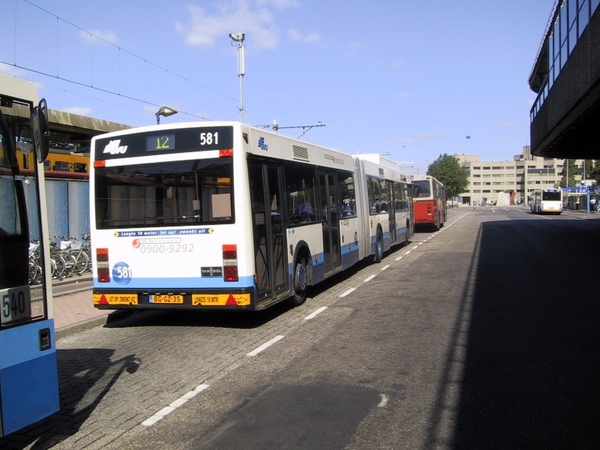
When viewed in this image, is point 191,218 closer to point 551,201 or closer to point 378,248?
point 378,248

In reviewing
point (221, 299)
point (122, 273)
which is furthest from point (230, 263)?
point (122, 273)

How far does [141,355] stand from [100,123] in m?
10.1

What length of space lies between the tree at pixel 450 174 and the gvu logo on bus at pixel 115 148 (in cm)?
11061

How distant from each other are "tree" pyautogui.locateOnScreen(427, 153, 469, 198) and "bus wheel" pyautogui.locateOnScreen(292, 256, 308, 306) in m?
108

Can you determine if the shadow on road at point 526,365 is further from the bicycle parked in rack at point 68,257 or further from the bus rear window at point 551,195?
the bus rear window at point 551,195

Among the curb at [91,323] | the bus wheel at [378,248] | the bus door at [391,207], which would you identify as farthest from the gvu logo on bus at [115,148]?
the bus door at [391,207]

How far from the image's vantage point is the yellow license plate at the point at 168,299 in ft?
27.2

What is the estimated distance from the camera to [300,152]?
10609mm

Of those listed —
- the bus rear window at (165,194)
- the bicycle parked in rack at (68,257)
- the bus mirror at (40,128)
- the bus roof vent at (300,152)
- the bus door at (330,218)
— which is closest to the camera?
the bus mirror at (40,128)

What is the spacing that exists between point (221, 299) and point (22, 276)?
4.29m

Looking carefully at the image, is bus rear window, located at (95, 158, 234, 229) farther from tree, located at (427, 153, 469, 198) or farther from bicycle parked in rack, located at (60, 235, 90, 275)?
tree, located at (427, 153, 469, 198)

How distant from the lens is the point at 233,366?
6445 millimetres

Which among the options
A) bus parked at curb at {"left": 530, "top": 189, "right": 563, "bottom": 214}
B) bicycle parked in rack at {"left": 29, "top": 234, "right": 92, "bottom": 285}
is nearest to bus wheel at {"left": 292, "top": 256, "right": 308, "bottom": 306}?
bicycle parked in rack at {"left": 29, "top": 234, "right": 92, "bottom": 285}

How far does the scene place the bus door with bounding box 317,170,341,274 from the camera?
1166 centimetres
